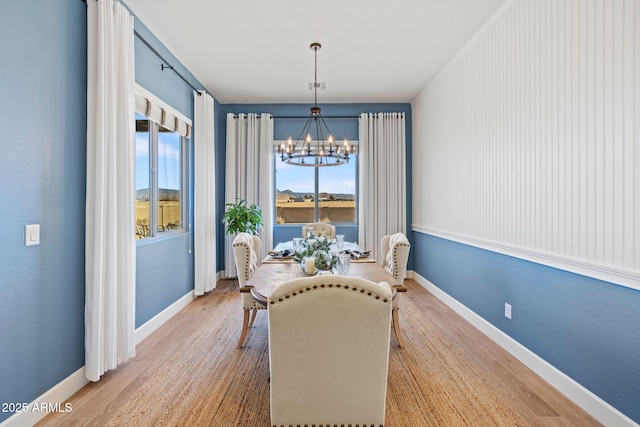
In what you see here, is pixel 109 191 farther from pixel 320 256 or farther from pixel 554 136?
pixel 554 136

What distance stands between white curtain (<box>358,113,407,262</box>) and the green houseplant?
5.68 ft

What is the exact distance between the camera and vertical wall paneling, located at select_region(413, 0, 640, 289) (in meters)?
1.88

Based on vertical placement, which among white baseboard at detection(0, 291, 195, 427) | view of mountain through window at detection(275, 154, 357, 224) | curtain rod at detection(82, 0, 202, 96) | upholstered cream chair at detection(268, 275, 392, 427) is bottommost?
white baseboard at detection(0, 291, 195, 427)

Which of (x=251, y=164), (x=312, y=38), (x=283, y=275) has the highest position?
(x=312, y=38)

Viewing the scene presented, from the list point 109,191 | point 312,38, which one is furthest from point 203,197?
point 312,38

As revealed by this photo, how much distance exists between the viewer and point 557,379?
93.5 inches

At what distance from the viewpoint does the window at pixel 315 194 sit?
20.4 feet

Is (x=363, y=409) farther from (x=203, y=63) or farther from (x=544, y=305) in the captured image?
(x=203, y=63)

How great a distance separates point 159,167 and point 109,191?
149 centimetres

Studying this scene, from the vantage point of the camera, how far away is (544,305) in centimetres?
254

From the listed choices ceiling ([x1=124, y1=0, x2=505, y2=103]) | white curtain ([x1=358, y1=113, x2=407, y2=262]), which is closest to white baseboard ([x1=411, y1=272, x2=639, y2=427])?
white curtain ([x1=358, y1=113, x2=407, y2=262])

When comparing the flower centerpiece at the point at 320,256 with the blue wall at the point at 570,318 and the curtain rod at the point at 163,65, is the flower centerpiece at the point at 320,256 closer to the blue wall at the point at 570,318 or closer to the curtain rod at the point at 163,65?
the blue wall at the point at 570,318

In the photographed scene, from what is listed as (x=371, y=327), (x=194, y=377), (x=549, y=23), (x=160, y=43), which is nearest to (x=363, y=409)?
(x=371, y=327)

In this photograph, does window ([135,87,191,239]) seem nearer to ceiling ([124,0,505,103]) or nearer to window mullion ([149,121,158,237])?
window mullion ([149,121,158,237])
